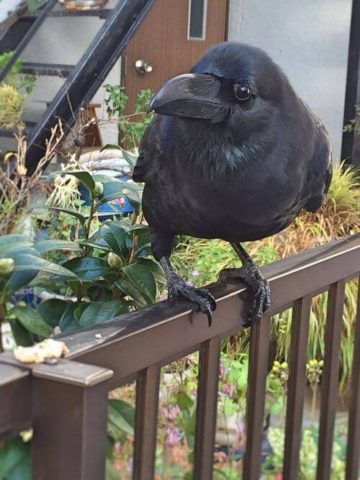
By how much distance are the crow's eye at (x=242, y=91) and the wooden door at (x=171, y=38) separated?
3.41m

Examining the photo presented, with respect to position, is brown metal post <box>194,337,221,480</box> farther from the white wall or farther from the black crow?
the white wall

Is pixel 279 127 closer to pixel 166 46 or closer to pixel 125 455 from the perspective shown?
pixel 125 455

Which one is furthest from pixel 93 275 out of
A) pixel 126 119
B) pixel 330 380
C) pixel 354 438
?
pixel 126 119

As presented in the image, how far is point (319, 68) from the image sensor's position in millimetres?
5062

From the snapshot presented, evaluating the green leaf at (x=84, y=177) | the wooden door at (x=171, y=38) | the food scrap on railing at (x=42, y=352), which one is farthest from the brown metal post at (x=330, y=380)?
the wooden door at (x=171, y=38)

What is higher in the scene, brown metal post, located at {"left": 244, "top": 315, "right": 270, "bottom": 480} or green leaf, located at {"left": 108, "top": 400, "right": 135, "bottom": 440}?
green leaf, located at {"left": 108, "top": 400, "right": 135, "bottom": 440}

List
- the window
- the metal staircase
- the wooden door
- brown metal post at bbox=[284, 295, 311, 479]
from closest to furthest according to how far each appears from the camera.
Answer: brown metal post at bbox=[284, 295, 311, 479] → the metal staircase → the wooden door → the window

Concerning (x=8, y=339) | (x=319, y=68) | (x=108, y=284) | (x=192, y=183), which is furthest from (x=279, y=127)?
(x=319, y=68)

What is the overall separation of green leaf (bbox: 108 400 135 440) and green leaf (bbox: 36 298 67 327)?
0.47 meters

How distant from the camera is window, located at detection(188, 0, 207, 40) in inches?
191

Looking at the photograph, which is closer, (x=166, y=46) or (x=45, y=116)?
(x=45, y=116)

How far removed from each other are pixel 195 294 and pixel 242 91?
0.31 metres

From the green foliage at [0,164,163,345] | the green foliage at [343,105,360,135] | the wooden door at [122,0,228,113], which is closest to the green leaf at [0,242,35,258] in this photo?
the green foliage at [0,164,163,345]

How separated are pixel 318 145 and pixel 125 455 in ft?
2.44
